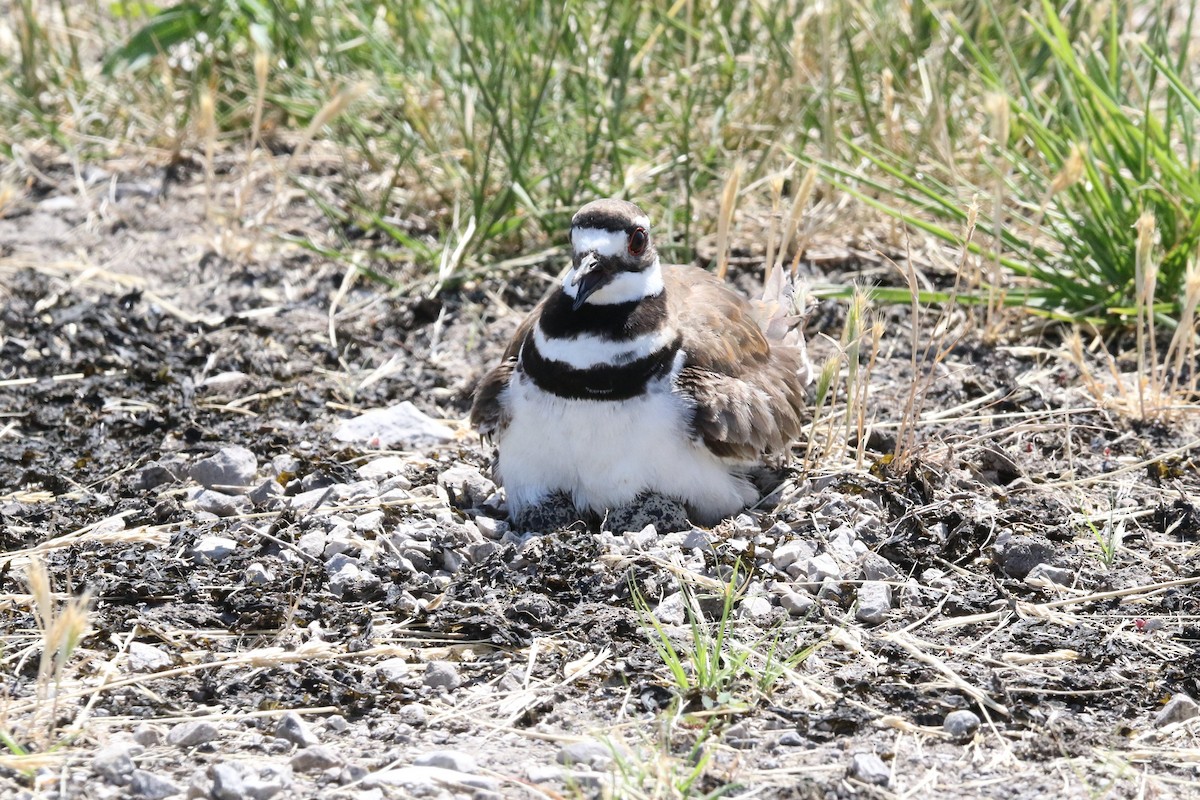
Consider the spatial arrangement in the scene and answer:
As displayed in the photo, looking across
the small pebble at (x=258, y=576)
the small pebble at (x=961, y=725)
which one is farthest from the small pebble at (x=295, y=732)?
the small pebble at (x=961, y=725)

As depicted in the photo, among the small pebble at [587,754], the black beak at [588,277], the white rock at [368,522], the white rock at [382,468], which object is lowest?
the white rock at [382,468]

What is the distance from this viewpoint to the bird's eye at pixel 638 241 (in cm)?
444

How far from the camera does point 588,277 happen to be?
4344mm

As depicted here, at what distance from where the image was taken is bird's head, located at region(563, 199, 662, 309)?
4.36 meters

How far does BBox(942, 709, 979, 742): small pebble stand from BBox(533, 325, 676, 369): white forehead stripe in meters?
1.55

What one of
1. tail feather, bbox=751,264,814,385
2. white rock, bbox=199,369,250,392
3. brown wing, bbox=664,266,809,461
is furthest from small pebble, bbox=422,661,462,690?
white rock, bbox=199,369,250,392

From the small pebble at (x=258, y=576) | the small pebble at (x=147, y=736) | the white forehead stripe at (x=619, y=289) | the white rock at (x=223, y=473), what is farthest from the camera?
the white rock at (x=223, y=473)

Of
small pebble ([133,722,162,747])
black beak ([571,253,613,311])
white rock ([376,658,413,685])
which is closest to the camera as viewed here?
small pebble ([133,722,162,747])

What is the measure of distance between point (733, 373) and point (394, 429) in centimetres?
132

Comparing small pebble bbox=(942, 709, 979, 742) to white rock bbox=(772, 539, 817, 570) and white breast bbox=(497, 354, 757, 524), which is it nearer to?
white rock bbox=(772, 539, 817, 570)

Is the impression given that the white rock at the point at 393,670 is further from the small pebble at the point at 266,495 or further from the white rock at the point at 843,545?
the white rock at the point at 843,545

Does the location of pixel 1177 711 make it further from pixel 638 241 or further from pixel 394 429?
pixel 394 429

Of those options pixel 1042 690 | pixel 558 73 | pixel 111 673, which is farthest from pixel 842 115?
pixel 111 673

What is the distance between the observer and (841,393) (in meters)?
5.58
